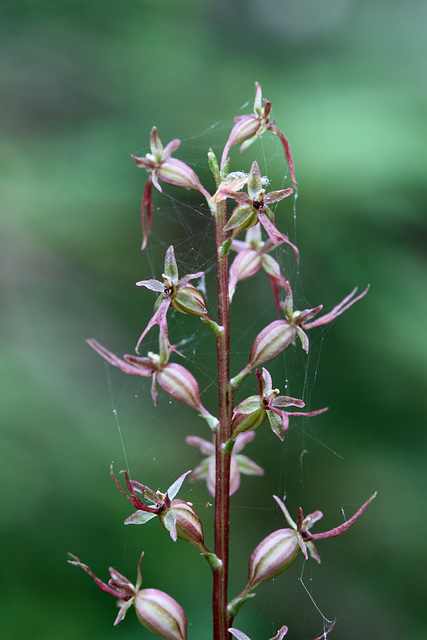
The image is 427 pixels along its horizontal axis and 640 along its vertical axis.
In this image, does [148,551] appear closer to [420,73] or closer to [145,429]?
[145,429]

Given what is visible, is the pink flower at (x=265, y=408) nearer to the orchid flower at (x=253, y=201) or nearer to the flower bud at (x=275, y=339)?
the flower bud at (x=275, y=339)

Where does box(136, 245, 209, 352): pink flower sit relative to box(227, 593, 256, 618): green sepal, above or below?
above

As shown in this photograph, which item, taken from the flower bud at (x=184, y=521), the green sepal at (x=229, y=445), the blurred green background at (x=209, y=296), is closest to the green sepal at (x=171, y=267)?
the green sepal at (x=229, y=445)

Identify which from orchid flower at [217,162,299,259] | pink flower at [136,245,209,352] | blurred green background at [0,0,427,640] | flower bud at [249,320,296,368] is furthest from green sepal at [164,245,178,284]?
blurred green background at [0,0,427,640]

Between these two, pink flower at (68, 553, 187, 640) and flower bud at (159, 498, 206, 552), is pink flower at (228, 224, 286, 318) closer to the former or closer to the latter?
flower bud at (159, 498, 206, 552)

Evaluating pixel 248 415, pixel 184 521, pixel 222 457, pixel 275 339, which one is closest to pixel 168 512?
pixel 184 521

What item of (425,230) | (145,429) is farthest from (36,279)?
(425,230)
